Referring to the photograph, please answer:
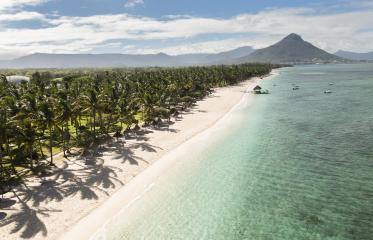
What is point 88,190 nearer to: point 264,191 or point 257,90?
point 264,191

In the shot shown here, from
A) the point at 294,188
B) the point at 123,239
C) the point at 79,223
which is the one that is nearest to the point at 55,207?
the point at 79,223

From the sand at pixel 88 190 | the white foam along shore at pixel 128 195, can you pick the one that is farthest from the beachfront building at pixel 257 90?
the sand at pixel 88 190

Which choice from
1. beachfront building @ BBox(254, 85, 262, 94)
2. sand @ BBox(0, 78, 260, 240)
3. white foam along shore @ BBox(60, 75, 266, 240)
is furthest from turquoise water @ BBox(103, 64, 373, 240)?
beachfront building @ BBox(254, 85, 262, 94)

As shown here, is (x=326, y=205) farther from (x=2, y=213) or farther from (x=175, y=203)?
(x=2, y=213)

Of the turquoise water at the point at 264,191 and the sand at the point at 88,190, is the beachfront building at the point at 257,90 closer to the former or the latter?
the turquoise water at the point at 264,191

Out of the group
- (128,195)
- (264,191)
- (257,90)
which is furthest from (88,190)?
(257,90)

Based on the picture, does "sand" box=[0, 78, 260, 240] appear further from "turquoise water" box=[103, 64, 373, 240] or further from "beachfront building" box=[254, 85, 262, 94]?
"beachfront building" box=[254, 85, 262, 94]

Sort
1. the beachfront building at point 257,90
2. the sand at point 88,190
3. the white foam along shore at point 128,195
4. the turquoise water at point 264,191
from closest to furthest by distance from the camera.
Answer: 1. the turquoise water at point 264,191
2. the white foam along shore at point 128,195
3. the sand at point 88,190
4. the beachfront building at point 257,90
